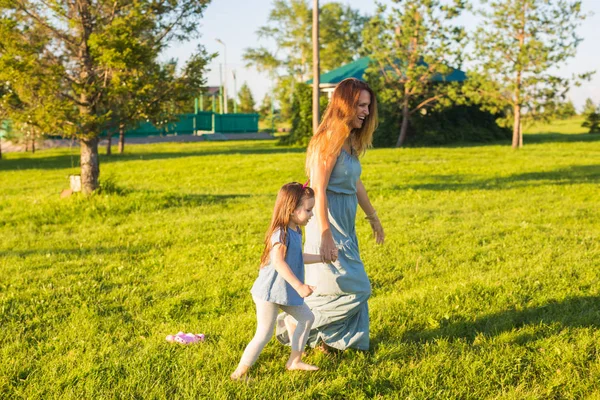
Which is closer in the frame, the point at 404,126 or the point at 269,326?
the point at 269,326

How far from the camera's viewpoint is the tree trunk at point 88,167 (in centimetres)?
1201

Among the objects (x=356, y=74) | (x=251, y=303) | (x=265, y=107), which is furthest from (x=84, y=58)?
(x=265, y=107)

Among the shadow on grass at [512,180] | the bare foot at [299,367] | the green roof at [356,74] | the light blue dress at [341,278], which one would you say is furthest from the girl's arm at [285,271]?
the green roof at [356,74]

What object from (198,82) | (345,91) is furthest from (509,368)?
(198,82)

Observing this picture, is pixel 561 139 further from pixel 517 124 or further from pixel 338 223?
pixel 338 223

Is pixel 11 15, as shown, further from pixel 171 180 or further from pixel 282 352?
pixel 282 352

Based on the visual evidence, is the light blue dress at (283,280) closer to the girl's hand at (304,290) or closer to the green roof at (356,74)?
the girl's hand at (304,290)

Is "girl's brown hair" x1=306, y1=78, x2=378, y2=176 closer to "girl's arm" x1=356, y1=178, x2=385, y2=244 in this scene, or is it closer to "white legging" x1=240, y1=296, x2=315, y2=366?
"girl's arm" x1=356, y1=178, x2=385, y2=244

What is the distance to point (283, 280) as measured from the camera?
4.01m

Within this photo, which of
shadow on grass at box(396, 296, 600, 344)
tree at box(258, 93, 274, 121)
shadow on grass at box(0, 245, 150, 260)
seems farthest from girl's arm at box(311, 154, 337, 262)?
tree at box(258, 93, 274, 121)

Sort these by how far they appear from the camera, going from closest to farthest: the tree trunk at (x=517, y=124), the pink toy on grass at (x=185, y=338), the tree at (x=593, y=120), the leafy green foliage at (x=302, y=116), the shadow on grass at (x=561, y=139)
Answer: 1. the pink toy on grass at (x=185, y=338)
2. the tree trunk at (x=517, y=124)
3. the leafy green foliage at (x=302, y=116)
4. the shadow on grass at (x=561, y=139)
5. the tree at (x=593, y=120)

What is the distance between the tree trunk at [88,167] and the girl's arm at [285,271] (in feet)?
29.3

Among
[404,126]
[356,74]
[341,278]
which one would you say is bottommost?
[341,278]

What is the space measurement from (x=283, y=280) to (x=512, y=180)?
13.2 m
